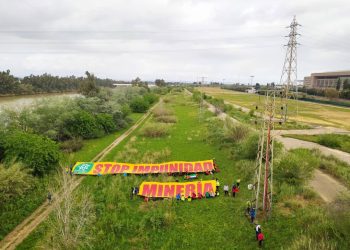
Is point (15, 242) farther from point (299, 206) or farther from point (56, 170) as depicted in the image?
point (299, 206)

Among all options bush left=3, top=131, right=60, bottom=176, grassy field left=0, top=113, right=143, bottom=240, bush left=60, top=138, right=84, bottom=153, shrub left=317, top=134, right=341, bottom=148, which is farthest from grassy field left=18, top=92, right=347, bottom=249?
shrub left=317, top=134, right=341, bottom=148

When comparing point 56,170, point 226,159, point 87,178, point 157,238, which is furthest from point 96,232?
point 226,159

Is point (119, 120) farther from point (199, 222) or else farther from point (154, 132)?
point (199, 222)

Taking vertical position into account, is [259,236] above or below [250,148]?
below

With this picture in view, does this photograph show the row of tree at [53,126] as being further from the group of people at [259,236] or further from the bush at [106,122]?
the group of people at [259,236]

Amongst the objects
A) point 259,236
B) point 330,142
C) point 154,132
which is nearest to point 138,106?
point 154,132

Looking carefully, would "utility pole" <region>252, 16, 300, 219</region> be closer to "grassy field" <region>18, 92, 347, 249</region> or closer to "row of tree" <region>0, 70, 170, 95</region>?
"grassy field" <region>18, 92, 347, 249</region>
